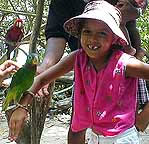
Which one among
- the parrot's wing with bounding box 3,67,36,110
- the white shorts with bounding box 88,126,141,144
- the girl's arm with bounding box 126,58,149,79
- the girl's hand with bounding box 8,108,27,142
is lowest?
the white shorts with bounding box 88,126,141,144

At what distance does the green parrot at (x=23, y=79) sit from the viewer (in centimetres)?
154

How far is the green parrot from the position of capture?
1.54 metres

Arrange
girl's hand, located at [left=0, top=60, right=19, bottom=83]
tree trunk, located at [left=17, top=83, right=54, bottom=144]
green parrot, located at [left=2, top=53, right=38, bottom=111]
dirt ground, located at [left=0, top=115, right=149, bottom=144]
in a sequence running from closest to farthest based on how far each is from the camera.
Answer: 1. green parrot, located at [left=2, top=53, right=38, bottom=111]
2. girl's hand, located at [left=0, top=60, right=19, bottom=83]
3. tree trunk, located at [left=17, top=83, right=54, bottom=144]
4. dirt ground, located at [left=0, top=115, right=149, bottom=144]

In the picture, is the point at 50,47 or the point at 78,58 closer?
the point at 78,58

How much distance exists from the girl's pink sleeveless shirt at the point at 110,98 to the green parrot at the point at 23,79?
9.8 inches

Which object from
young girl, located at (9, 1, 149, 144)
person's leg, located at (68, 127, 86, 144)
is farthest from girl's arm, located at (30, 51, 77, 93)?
person's leg, located at (68, 127, 86, 144)

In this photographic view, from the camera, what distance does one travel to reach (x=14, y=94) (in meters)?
1.59

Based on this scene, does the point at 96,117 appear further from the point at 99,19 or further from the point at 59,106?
the point at 59,106

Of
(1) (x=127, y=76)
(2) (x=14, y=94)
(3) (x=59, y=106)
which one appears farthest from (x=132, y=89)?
(3) (x=59, y=106)

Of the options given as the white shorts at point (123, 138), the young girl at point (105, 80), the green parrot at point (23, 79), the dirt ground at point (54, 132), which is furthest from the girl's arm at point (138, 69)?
the dirt ground at point (54, 132)

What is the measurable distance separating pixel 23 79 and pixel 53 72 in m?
0.21

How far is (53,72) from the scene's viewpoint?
1.75 m

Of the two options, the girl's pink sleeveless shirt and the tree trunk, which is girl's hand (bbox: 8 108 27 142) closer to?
the girl's pink sleeveless shirt

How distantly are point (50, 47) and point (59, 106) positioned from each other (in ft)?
10.5
